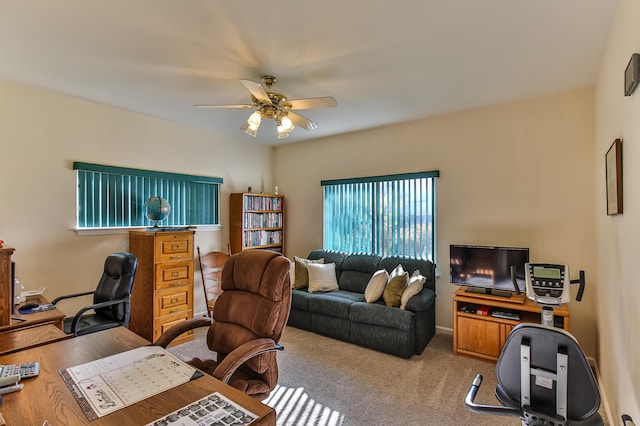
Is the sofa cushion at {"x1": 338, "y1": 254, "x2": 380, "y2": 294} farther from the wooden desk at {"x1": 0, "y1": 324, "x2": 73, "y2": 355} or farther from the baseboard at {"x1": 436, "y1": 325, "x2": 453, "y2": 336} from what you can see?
the wooden desk at {"x1": 0, "y1": 324, "x2": 73, "y2": 355}

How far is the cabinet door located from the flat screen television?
0.35 metres

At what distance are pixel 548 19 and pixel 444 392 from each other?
2.79 m

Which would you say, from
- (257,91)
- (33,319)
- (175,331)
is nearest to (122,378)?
(175,331)

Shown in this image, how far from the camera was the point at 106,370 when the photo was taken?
141 centimetres

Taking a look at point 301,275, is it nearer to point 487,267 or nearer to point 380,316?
point 380,316

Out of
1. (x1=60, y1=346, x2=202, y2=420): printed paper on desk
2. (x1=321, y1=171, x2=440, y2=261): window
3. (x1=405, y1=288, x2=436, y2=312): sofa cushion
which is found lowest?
(x1=405, y1=288, x2=436, y2=312): sofa cushion

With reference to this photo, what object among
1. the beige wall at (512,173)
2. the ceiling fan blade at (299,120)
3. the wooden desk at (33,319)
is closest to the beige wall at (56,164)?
the wooden desk at (33,319)

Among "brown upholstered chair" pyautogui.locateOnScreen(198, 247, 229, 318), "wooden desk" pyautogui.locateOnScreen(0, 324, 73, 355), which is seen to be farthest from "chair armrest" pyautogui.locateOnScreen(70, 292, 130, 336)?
"brown upholstered chair" pyautogui.locateOnScreen(198, 247, 229, 318)

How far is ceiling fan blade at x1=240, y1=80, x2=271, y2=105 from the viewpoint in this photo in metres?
2.30

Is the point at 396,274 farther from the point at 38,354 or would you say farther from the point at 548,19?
the point at 38,354

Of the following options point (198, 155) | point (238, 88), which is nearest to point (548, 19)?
point (238, 88)

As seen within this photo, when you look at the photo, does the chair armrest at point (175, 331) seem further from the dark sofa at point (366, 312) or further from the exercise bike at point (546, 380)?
the dark sofa at point (366, 312)

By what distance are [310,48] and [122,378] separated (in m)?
2.32

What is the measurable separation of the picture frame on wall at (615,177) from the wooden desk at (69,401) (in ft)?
7.35
